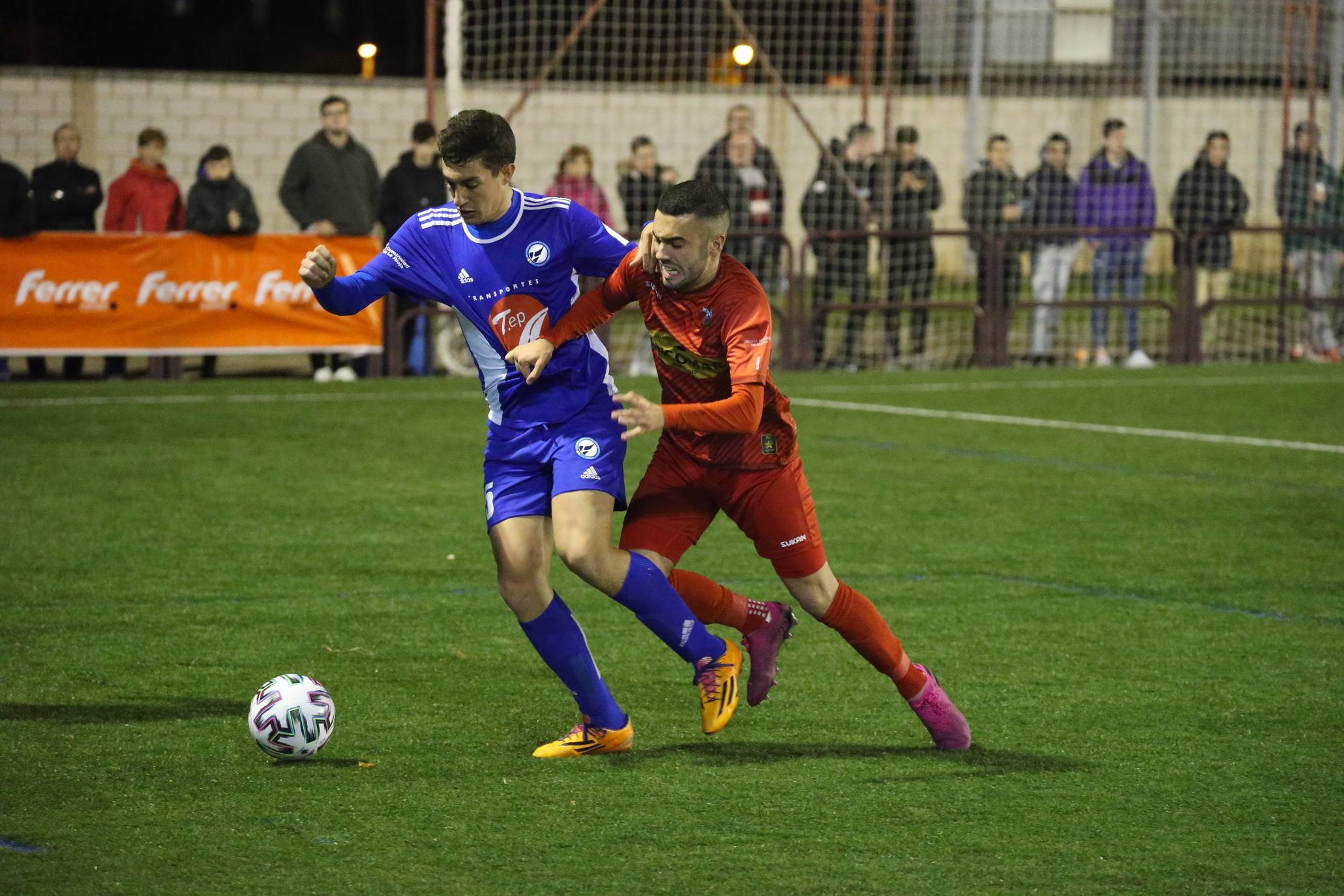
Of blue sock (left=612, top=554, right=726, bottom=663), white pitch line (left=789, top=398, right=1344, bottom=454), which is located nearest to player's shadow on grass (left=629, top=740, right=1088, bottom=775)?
blue sock (left=612, top=554, right=726, bottom=663)

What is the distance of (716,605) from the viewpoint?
5.27 metres

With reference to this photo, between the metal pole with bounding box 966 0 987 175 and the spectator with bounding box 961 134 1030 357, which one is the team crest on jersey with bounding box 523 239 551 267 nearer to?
the spectator with bounding box 961 134 1030 357

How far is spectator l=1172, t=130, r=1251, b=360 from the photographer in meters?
16.4

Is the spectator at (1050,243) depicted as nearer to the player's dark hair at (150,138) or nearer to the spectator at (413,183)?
the spectator at (413,183)

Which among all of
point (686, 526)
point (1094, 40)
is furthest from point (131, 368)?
point (1094, 40)

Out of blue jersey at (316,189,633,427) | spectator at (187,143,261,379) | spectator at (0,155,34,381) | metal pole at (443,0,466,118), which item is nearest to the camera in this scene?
blue jersey at (316,189,633,427)

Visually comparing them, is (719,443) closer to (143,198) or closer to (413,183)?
(413,183)

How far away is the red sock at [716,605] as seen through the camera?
17.2 ft

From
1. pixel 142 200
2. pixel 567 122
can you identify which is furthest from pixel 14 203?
pixel 567 122

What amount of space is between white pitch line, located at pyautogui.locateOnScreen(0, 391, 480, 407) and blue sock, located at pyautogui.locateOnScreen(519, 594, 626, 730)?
8.56 metres

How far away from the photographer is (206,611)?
6664mm

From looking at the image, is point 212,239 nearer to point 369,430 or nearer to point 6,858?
point 369,430

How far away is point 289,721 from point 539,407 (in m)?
1.09

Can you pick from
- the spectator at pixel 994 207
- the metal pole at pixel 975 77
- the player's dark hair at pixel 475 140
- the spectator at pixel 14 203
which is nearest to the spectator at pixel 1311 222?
the spectator at pixel 994 207
